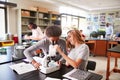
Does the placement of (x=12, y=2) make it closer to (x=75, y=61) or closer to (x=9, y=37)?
(x=9, y=37)

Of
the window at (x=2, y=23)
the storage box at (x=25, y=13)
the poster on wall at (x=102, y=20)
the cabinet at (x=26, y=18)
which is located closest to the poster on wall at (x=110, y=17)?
the poster on wall at (x=102, y=20)

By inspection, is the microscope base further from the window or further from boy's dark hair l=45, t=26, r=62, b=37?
the window

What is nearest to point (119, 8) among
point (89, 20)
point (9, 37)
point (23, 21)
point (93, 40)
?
point (89, 20)

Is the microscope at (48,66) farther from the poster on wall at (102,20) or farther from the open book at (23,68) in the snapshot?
the poster on wall at (102,20)

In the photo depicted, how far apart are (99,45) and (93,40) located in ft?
1.10

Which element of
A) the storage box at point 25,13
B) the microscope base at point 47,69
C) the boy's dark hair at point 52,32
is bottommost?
the microscope base at point 47,69

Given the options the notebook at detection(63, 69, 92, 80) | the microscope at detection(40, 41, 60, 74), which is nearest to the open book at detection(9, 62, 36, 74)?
the microscope at detection(40, 41, 60, 74)

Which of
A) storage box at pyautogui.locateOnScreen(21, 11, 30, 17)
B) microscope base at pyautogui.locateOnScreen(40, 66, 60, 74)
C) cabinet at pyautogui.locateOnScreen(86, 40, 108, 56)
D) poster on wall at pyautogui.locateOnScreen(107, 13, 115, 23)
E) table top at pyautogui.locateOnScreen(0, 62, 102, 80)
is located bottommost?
cabinet at pyautogui.locateOnScreen(86, 40, 108, 56)

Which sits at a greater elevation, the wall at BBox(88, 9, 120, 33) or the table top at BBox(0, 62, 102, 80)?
the wall at BBox(88, 9, 120, 33)

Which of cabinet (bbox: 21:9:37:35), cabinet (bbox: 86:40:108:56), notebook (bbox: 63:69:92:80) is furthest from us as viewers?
cabinet (bbox: 86:40:108:56)

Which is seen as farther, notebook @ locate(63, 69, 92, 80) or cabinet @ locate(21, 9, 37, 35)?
cabinet @ locate(21, 9, 37, 35)

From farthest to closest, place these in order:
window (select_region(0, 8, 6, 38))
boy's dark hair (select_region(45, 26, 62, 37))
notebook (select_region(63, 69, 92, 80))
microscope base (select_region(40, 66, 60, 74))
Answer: window (select_region(0, 8, 6, 38))
boy's dark hair (select_region(45, 26, 62, 37))
microscope base (select_region(40, 66, 60, 74))
notebook (select_region(63, 69, 92, 80))

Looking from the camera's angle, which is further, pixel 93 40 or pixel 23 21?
pixel 93 40

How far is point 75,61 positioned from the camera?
1.54 metres
